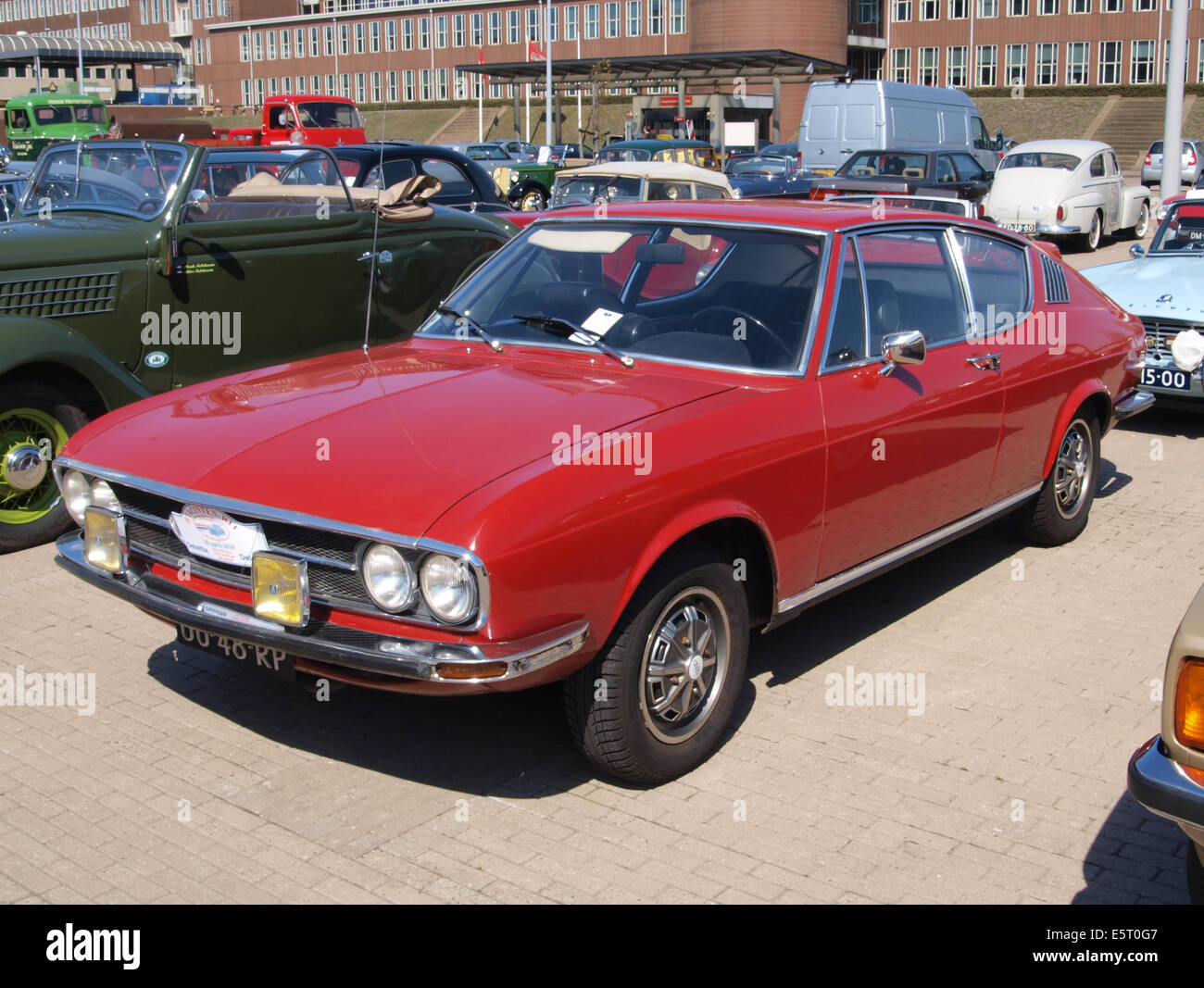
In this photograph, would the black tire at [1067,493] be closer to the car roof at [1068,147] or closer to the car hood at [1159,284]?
the car hood at [1159,284]

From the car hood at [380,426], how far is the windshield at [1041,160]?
19187mm

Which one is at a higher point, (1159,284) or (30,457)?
(1159,284)

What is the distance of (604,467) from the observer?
373 centimetres

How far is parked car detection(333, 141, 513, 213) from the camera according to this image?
41.9ft

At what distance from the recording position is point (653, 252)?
16.7ft

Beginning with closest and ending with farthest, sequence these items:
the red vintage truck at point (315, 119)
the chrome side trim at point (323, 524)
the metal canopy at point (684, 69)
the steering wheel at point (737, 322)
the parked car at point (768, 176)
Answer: the chrome side trim at point (323, 524) → the steering wheel at point (737, 322) → the parked car at point (768, 176) → the red vintage truck at point (315, 119) → the metal canopy at point (684, 69)

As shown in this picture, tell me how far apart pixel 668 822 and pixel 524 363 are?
1811mm

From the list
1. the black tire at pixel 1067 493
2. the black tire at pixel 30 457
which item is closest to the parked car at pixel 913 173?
the black tire at pixel 1067 493

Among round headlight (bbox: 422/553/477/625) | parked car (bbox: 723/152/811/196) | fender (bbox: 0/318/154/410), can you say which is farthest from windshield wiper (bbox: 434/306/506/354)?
parked car (bbox: 723/152/811/196)

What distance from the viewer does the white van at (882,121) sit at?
27203 mm

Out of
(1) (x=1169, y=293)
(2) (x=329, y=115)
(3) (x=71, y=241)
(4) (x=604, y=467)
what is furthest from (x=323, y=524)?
(2) (x=329, y=115)

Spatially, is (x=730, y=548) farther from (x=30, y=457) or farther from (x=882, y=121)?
(x=882, y=121)

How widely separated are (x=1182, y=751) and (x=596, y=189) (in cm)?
1502
